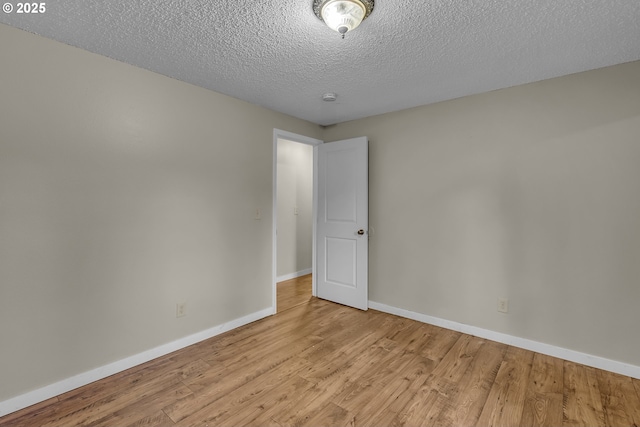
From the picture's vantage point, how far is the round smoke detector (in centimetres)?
281

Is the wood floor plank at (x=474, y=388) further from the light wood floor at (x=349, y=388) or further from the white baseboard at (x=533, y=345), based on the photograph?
the white baseboard at (x=533, y=345)

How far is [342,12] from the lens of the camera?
1559mm

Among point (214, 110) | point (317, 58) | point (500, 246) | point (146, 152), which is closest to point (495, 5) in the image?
point (317, 58)

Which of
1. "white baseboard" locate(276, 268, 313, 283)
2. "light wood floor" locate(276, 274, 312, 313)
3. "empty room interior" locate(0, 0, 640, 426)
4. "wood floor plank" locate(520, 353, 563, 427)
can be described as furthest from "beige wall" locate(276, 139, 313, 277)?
"wood floor plank" locate(520, 353, 563, 427)

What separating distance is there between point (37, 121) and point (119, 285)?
1216 mm

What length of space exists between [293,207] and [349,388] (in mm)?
3403

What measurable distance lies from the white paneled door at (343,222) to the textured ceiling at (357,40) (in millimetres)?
1045

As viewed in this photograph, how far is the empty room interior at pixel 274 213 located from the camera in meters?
1.76

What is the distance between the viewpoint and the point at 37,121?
186 centimetres

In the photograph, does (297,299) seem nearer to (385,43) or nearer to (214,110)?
(214,110)

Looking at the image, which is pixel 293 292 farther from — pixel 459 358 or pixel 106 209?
pixel 106 209

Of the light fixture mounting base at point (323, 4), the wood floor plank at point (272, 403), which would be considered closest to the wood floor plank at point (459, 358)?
the wood floor plank at point (272, 403)

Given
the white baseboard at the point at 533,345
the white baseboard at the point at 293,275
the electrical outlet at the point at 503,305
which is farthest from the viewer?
the white baseboard at the point at 293,275

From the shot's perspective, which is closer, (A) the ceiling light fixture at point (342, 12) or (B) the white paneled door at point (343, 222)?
(A) the ceiling light fixture at point (342, 12)
